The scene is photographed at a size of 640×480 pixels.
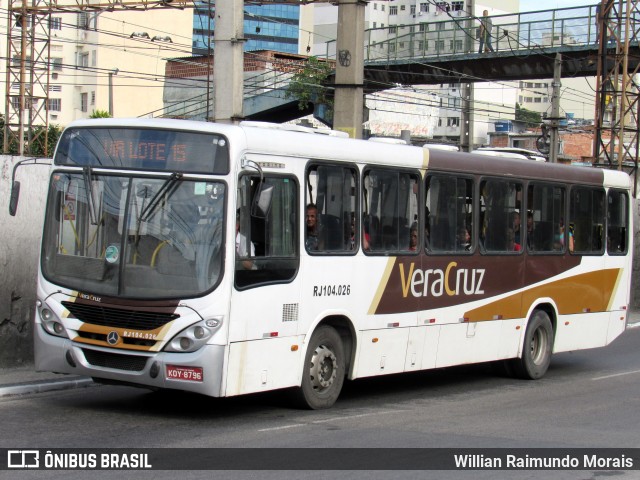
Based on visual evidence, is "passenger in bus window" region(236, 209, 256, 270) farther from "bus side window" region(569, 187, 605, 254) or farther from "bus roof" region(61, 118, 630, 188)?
"bus side window" region(569, 187, 605, 254)

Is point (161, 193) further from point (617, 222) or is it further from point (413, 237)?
point (617, 222)

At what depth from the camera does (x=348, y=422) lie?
10.8 m

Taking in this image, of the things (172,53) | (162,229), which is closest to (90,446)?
(162,229)

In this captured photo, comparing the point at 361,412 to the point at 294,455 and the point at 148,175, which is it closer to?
the point at 294,455

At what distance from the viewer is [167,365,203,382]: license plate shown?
391 inches

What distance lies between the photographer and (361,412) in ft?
38.3

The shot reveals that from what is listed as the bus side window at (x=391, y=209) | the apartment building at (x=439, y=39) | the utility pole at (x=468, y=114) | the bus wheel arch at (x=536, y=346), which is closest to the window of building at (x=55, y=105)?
the apartment building at (x=439, y=39)

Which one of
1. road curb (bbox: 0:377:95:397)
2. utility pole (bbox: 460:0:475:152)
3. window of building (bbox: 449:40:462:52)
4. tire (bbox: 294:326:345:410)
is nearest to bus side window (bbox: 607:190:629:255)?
tire (bbox: 294:326:345:410)

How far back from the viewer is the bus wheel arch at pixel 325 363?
11.3 meters

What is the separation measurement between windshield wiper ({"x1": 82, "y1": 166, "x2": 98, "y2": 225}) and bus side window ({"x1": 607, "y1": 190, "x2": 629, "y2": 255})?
977 centimetres

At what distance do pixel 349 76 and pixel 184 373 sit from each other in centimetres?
950

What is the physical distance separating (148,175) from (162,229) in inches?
22.8

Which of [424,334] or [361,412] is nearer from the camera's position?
[361,412]

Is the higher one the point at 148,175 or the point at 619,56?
the point at 619,56
